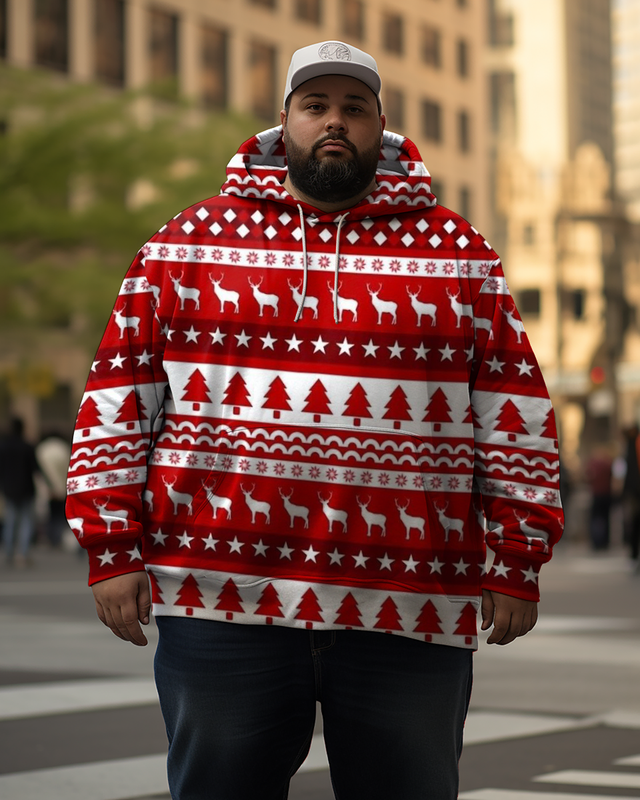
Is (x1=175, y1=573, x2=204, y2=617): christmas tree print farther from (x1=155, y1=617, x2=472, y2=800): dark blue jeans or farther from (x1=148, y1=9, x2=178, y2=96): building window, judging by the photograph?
(x1=148, y1=9, x2=178, y2=96): building window

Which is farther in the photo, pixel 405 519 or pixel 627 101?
pixel 627 101

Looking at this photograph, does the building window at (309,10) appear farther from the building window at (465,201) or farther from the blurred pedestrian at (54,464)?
the blurred pedestrian at (54,464)

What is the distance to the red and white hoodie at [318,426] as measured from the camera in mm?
3246

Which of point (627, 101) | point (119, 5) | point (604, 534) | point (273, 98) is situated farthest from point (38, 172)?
point (627, 101)

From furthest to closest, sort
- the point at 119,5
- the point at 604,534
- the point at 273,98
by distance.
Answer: the point at 273,98 → the point at 119,5 → the point at 604,534

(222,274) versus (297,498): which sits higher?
(222,274)

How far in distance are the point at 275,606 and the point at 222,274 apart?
70 centimetres

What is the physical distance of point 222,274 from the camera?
3.39 metres

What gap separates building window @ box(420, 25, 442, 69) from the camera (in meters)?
60.6

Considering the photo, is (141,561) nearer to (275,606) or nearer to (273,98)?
(275,606)

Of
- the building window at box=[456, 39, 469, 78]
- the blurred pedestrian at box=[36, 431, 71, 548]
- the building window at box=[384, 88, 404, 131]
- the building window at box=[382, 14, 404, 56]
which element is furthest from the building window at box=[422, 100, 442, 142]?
the blurred pedestrian at box=[36, 431, 71, 548]

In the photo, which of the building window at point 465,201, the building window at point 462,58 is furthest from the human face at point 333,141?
the building window at point 462,58

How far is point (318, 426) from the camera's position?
3268 mm

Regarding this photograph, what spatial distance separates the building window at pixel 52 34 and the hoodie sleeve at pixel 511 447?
1531 inches
